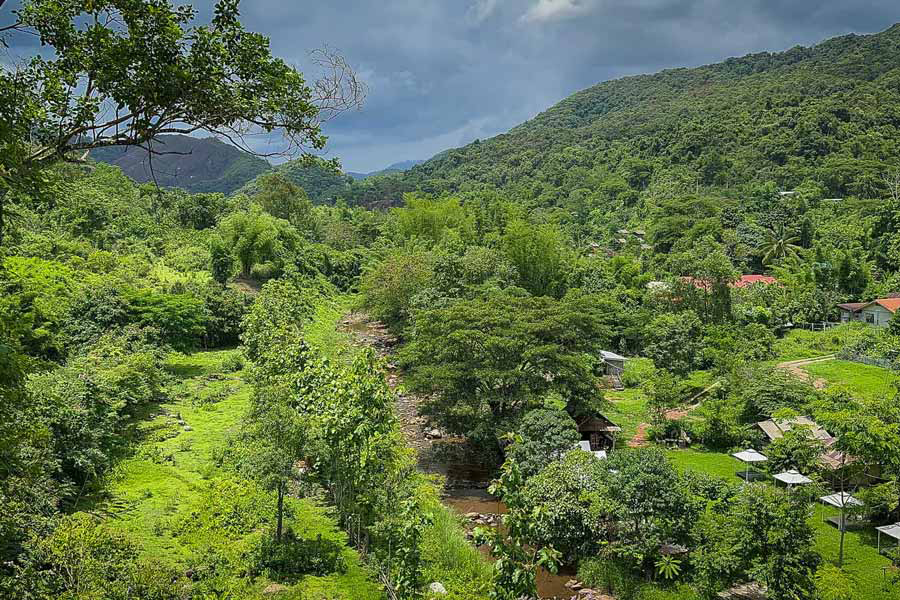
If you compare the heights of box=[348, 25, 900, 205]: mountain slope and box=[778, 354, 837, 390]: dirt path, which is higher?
box=[348, 25, 900, 205]: mountain slope

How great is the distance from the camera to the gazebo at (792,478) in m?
14.0

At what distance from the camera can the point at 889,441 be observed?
41.5 feet

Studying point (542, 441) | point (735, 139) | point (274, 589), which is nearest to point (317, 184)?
point (735, 139)

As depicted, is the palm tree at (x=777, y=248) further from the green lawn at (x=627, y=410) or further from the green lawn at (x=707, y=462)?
the green lawn at (x=707, y=462)

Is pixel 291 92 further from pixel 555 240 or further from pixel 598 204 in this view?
pixel 598 204

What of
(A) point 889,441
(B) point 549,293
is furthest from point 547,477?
(B) point 549,293

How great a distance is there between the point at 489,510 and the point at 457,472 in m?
2.60

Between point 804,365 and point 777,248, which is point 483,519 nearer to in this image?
point 804,365

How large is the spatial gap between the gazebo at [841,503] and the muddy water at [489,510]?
6.13 metres

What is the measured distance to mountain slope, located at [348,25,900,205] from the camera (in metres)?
58.6

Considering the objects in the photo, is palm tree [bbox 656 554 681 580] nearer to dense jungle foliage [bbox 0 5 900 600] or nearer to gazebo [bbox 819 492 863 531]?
dense jungle foliage [bbox 0 5 900 600]

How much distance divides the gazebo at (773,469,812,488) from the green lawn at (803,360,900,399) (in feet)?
23.8

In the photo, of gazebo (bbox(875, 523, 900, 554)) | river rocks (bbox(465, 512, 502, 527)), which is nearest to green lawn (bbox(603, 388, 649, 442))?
river rocks (bbox(465, 512, 502, 527))

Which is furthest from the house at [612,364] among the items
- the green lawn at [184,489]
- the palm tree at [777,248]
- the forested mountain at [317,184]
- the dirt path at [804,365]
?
the forested mountain at [317,184]
